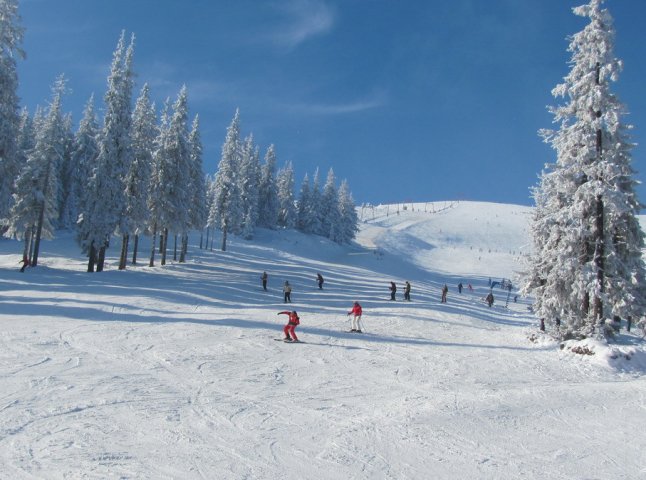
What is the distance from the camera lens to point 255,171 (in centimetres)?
8256

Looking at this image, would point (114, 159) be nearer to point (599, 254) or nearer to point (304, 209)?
point (599, 254)

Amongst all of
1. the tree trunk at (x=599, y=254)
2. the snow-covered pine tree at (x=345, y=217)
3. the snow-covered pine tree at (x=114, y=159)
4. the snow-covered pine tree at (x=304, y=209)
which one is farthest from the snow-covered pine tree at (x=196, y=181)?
the snow-covered pine tree at (x=345, y=217)

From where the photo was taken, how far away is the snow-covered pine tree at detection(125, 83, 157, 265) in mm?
38406

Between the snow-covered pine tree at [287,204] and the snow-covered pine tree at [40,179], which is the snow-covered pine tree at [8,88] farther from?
the snow-covered pine tree at [287,204]

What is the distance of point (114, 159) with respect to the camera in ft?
119

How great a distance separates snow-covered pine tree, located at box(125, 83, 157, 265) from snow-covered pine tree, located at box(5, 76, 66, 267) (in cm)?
605

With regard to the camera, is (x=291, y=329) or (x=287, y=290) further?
(x=287, y=290)

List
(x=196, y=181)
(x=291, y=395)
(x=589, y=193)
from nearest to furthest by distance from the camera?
(x=291, y=395), (x=589, y=193), (x=196, y=181)

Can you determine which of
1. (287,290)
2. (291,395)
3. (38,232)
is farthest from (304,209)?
(291,395)

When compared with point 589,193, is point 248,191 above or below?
above

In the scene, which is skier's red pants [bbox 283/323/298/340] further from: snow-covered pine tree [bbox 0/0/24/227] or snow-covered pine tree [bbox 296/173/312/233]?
snow-covered pine tree [bbox 296/173/312/233]

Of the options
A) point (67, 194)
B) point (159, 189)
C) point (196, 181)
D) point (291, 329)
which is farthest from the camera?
point (67, 194)

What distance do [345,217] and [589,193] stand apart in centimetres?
7752

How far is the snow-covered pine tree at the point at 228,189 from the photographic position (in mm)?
59344
